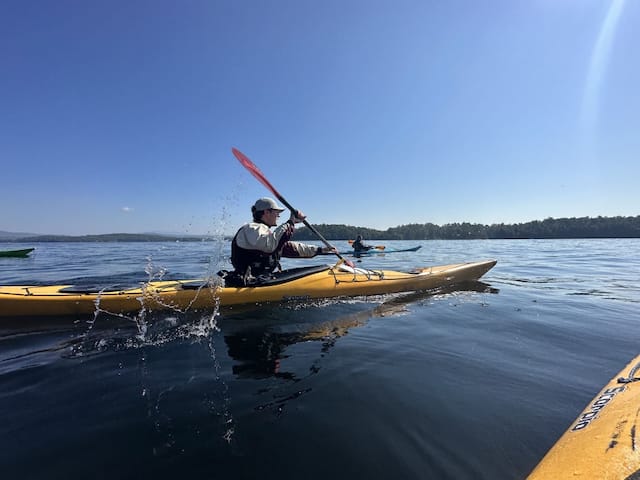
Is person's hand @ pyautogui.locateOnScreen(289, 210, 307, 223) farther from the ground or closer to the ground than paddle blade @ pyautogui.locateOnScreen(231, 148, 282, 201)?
closer to the ground

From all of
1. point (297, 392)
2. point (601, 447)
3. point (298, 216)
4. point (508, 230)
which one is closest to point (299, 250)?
point (298, 216)

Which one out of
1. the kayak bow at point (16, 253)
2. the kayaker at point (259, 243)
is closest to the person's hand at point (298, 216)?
the kayaker at point (259, 243)

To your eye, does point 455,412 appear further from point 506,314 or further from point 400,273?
point 400,273

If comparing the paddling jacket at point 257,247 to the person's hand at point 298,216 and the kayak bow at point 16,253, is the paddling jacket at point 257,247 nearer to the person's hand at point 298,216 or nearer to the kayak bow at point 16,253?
the person's hand at point 298,216

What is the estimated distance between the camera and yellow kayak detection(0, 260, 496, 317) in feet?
17.0

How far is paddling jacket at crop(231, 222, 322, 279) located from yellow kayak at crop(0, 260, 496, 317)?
0.34 m

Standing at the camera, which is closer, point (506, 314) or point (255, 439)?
point (255, 439)

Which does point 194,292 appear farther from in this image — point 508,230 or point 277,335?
point 508,230

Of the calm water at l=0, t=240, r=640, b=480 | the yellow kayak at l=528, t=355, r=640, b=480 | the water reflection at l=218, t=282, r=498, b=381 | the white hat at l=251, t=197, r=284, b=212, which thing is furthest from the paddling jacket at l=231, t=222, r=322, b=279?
the yellow kayak at l=528, t=355, r=640, b=480

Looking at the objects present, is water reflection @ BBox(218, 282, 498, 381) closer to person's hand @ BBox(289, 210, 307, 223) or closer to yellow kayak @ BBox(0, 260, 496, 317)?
yellow kayak @ BBox(0, 260, 496, 317)

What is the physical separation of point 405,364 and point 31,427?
10.6 ft

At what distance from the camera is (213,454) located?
2080mm

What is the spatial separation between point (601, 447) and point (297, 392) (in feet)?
6.83

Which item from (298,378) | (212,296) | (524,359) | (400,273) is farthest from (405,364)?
(400,273)
